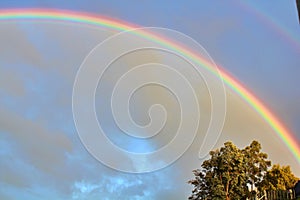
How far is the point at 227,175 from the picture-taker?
99.9 feet

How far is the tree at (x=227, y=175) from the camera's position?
30.4 metres

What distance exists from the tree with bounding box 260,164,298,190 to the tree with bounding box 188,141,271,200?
82 centimetres

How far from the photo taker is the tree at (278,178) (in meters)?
A: 32.2

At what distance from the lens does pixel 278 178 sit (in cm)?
3372

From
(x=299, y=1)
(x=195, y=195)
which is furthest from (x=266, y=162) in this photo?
(x=299, y=1)

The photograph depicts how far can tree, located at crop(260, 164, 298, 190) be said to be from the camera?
1270 inches

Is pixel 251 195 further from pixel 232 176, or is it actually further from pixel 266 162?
pixel 266 162

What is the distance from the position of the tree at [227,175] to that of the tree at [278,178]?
82 cm

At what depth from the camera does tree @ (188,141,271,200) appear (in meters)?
30.4

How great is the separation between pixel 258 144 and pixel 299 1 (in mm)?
23737

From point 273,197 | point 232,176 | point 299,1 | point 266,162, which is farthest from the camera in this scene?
point 266,162

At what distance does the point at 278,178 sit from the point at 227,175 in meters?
5.61

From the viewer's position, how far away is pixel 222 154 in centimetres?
3080

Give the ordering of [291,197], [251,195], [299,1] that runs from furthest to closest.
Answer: [251,195] → [291,197] → [299,1]
